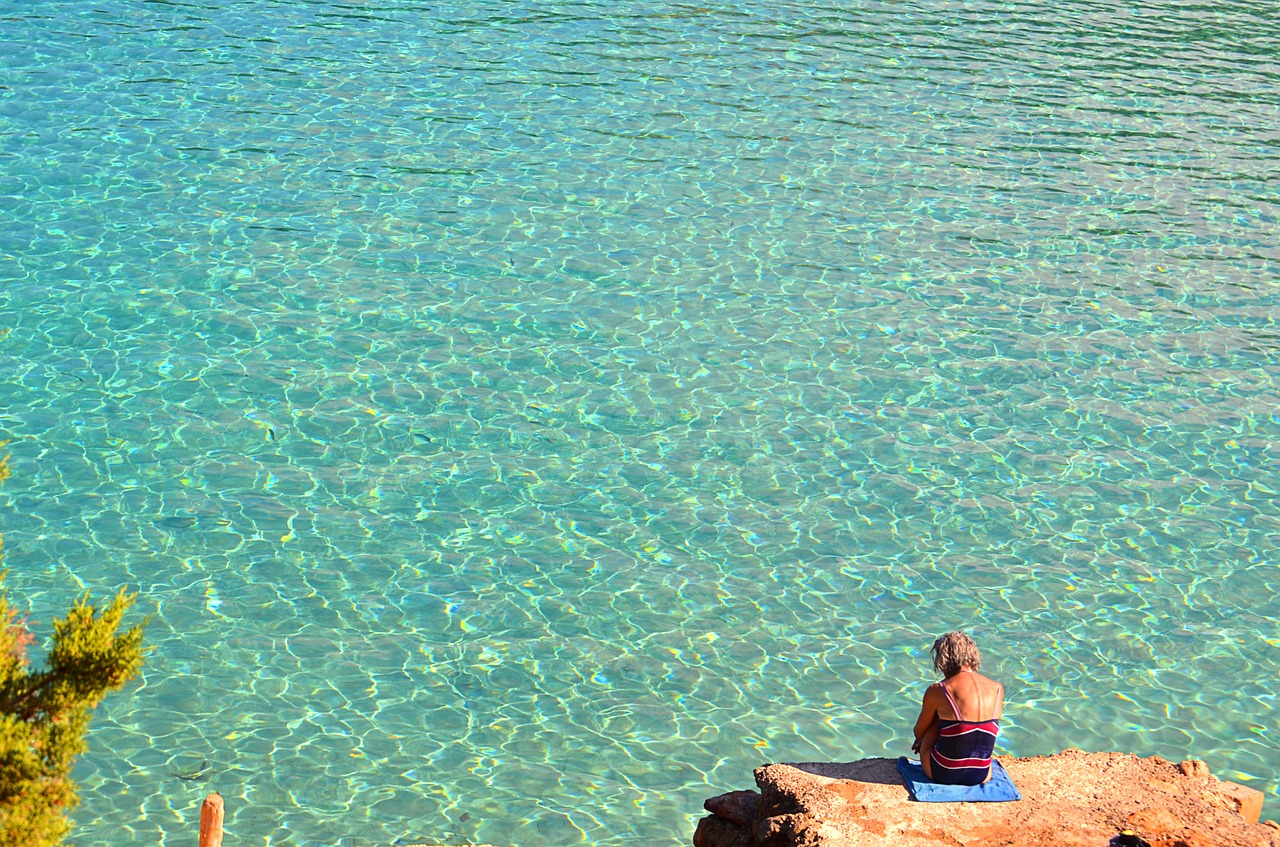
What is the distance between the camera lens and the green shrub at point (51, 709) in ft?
12.4

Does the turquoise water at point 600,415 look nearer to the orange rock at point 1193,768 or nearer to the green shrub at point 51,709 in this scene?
the orange rock at point 1193,768

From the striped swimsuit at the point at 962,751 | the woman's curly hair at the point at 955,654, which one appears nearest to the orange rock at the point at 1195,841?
the striped swimsuit at the point at 962,751

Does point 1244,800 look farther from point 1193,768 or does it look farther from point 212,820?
point 212,820

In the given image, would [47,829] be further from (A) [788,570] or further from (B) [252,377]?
(B) [252,377]

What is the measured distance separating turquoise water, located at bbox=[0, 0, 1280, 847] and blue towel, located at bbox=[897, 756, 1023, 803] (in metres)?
1.23

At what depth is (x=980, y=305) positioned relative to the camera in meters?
12.2

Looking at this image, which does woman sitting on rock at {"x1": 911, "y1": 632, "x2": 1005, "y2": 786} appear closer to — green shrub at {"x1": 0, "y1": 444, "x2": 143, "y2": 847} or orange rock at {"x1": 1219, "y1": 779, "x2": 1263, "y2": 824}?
orange rock at {"x1": 1219, "y1": 779, "x2": 1263, "y2": 824}

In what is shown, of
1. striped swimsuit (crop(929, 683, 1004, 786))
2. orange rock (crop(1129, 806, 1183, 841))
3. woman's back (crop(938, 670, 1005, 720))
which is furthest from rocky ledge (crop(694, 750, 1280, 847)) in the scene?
woman's back (crop(938, 670, 1005, 720))

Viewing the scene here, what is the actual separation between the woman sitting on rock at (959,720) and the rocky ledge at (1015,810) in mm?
161

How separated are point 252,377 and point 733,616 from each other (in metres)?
4.68

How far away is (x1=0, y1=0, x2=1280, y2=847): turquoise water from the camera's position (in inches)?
286

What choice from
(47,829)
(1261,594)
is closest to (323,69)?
(1261,594)

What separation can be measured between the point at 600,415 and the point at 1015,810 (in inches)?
207

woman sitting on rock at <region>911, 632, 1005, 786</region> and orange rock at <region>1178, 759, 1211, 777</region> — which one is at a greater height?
woman sitting on rock at <region>911, 632, 1005, 786</region>
